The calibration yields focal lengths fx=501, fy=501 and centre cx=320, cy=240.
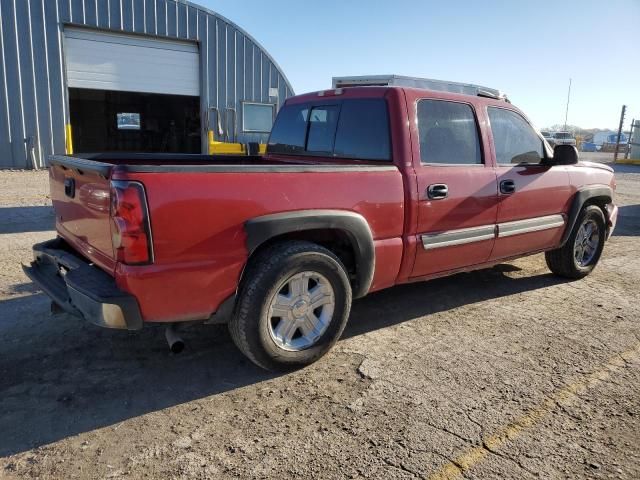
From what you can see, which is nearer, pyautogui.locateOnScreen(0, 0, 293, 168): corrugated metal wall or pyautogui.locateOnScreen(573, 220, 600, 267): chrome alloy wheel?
pyautogui.locateOnScreen(573, 220, 600, 267): chrome alloy wheel

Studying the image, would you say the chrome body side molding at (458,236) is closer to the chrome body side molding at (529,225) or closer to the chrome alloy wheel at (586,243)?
the chrome body side molding at (529,225)

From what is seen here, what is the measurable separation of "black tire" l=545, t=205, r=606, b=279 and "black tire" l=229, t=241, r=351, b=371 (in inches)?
125

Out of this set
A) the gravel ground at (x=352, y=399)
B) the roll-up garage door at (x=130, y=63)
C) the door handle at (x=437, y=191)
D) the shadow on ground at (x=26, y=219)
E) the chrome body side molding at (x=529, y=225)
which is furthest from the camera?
the roll-up garage door at (x=130, y=63)

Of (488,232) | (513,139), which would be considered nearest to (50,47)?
(513,139)

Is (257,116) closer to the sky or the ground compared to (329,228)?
closer to the sky

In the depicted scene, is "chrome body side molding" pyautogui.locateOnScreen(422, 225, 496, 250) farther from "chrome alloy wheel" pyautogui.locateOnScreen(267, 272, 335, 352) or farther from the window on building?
the window on building

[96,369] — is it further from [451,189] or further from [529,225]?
[529,225]

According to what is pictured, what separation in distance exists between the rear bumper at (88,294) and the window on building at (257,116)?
564 inches

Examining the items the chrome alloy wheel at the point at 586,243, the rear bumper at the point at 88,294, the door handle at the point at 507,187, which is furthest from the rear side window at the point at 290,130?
the chrome alloy wheel at the point at 586,243

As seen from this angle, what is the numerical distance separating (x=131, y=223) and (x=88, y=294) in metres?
0.47

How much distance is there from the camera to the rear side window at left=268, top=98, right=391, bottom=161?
387 centimetres

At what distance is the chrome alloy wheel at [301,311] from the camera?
127 inches

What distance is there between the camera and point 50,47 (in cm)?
1353

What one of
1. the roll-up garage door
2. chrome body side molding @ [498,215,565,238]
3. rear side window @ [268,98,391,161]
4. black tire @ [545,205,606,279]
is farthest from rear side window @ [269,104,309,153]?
the roll-up garage door
